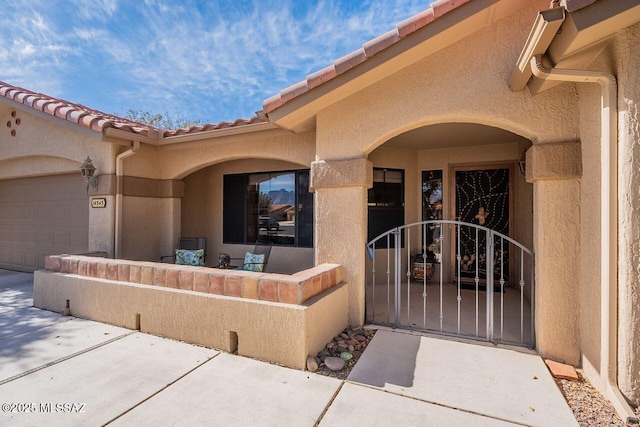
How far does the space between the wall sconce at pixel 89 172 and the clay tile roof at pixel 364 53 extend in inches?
176

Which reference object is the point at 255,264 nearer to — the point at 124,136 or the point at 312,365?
the point at 312,365

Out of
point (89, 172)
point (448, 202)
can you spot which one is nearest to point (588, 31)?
point (448, 202)

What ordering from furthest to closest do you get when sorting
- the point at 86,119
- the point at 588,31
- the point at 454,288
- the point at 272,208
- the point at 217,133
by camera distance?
the point at 272,208 < the point at 454,288 < the point at 217,133 < the point at 86,119 < the point at 588,31

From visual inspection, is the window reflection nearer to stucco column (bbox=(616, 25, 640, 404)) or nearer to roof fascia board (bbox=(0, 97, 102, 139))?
roof fascia board (bbox=(0, 97, 102, 139))

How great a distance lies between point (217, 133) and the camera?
5.80 m

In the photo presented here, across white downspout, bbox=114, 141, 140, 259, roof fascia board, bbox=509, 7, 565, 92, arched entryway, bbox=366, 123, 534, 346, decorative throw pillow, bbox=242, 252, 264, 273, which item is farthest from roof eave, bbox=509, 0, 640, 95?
white downspout, bbox=114, 141, 140, 259

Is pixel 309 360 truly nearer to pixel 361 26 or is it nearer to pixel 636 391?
pixel 636 391

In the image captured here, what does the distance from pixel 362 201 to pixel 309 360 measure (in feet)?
7.30

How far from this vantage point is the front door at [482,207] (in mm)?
6586

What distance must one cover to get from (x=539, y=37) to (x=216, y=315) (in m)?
4.47

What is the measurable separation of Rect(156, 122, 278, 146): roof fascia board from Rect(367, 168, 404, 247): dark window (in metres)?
2.73

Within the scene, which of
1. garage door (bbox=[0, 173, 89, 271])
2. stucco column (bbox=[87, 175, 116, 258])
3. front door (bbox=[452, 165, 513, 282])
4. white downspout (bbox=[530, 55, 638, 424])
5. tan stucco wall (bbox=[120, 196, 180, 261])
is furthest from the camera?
garage door (bbox=[0, 173, 89, 271])

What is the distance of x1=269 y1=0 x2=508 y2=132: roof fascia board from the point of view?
3336 mm

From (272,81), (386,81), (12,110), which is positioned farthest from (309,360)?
(272,81)
